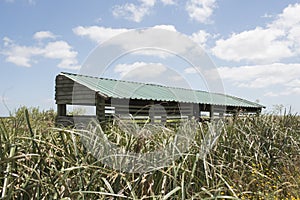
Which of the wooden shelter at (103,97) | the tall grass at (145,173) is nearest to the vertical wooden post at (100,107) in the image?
the wooden shelter at (103,97)

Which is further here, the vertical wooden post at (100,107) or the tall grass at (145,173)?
the vertical wooden post at (100,107)

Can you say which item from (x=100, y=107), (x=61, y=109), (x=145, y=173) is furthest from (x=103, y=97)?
(x=145, y=173)

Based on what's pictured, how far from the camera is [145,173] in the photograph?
2898 millimetres

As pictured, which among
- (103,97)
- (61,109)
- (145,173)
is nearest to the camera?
(145,173)

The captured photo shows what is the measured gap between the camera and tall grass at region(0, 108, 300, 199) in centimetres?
244

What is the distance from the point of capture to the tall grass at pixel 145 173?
2441mm

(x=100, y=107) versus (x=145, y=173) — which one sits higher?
(x=100, y=107)

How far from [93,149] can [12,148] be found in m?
0.73

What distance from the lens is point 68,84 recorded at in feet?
42.5

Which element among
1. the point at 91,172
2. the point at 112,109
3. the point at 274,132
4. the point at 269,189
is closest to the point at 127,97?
the point at 112,109

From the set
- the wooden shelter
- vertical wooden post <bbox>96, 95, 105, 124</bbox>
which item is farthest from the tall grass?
vertical wooden post <bbox>96, 95, 105, 124</bbox>

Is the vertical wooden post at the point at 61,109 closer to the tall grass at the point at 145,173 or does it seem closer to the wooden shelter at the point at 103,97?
the wooden shelter at the point at 103,97

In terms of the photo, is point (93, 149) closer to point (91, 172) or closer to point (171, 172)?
point (91, 172)

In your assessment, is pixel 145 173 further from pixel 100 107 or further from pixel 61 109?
pixel 61 109
